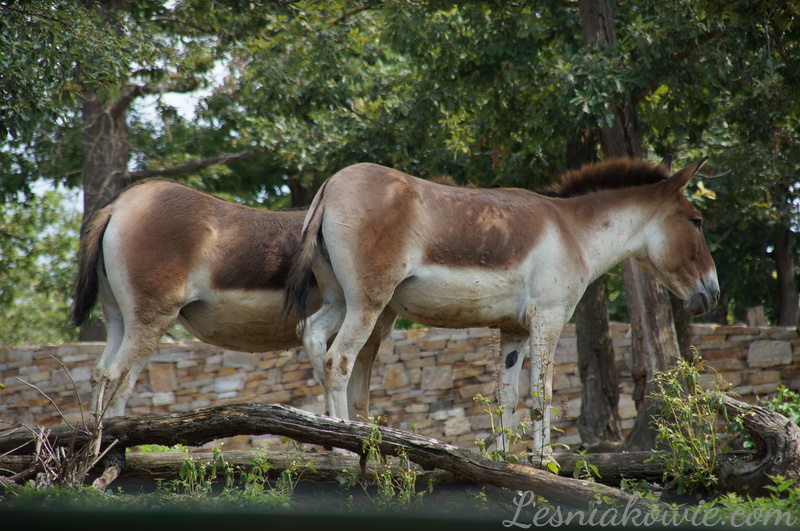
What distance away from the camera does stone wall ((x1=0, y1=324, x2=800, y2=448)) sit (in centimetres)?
1122

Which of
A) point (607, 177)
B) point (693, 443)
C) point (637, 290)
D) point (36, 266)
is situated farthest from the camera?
point (36, 266)

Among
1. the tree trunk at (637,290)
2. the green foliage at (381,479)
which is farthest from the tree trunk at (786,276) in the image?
the green foliage at (381,479)

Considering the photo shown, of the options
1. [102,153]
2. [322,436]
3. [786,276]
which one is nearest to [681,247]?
[322,436]

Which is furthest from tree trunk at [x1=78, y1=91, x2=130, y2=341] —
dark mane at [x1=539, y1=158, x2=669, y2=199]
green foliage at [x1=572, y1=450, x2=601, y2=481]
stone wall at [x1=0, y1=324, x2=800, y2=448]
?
green foliage at [x1=572, y1=450, x2=601, y2=481]

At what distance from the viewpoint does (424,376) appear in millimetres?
11609

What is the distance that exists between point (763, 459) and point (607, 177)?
8.25 feet

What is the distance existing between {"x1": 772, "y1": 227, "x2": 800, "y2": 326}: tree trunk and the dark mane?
8.56 m

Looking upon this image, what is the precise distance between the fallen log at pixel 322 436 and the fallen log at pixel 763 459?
3.04 feet

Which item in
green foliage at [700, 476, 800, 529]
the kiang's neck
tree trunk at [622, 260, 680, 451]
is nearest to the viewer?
green foliage at [700, 476, 800, 529]

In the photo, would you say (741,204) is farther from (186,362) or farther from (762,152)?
(186,362)

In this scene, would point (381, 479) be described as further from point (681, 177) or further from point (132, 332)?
point (681, 177)

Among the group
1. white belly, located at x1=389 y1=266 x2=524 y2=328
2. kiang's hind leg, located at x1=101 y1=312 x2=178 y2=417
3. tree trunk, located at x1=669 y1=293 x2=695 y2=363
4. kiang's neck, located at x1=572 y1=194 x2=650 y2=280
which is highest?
kiang's neck, located at x1=572 y1=194 x2=650 y2=280

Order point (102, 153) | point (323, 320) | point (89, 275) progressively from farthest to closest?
point (102, 153)
point (89, 275)
point (323, 320)

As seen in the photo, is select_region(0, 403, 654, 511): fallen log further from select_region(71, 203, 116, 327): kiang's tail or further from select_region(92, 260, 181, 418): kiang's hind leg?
select_region(71, 203, 116, 327): kiang's tail
